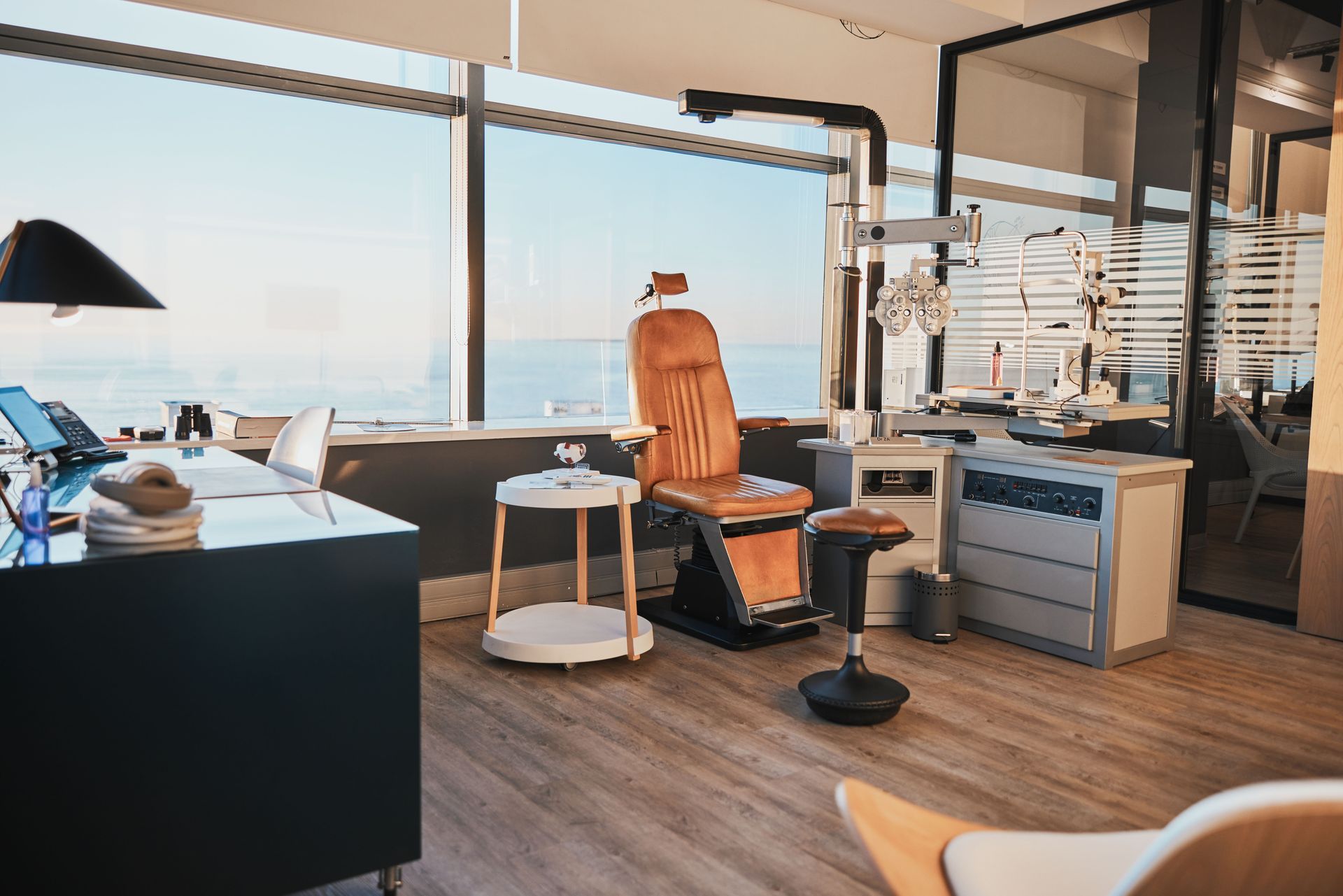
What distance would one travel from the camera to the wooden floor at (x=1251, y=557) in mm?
4633

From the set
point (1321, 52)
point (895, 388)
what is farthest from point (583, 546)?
point (1321, 52)

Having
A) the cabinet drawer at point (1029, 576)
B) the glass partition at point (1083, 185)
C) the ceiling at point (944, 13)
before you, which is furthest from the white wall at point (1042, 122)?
the cabinet drawer at point (1029, 576)

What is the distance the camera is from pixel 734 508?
155 inches

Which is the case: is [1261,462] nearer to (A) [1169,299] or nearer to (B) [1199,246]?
(A) [1169,299]

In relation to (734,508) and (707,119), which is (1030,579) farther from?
(707,119)

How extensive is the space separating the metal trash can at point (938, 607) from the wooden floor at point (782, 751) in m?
0.07

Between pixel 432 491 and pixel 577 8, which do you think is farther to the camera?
pixel 577 8

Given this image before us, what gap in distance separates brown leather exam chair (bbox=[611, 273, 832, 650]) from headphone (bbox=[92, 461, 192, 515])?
2.32 metres

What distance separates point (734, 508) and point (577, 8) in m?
2.49

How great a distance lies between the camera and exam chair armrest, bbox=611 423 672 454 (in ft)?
13.6

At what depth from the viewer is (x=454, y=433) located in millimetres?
4410

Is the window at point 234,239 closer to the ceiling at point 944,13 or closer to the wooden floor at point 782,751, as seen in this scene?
the wooden floor at point 782,751

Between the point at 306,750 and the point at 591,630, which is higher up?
the point at 306,750

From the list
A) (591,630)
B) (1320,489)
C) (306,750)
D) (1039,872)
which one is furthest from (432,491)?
(1320,489)
